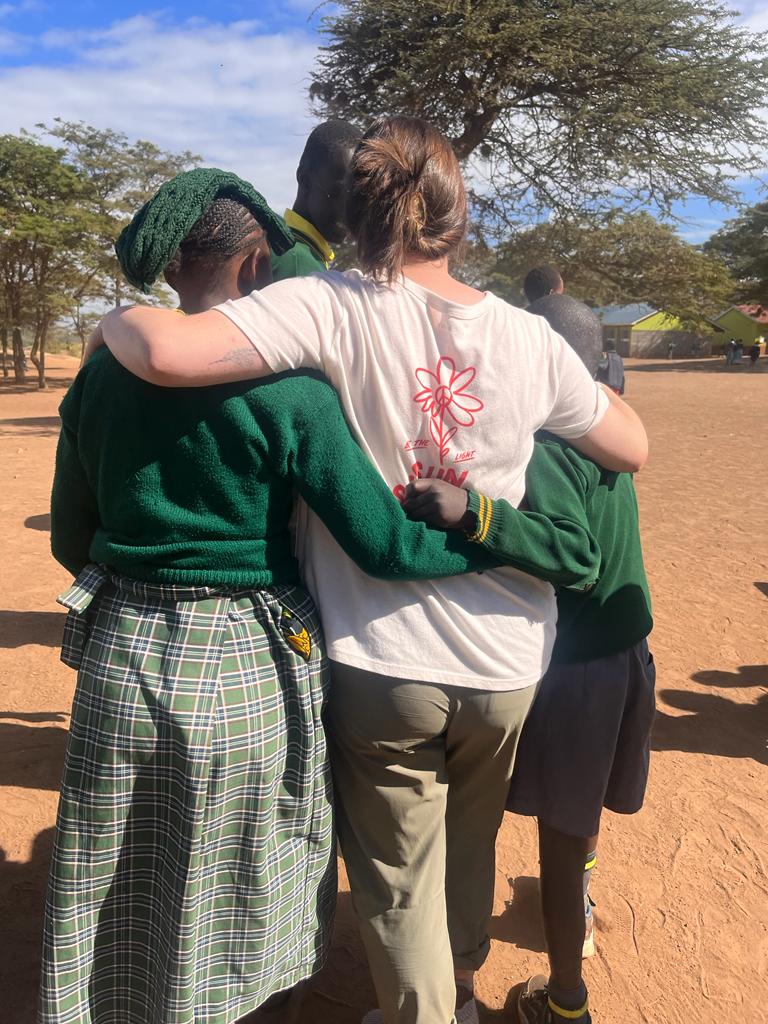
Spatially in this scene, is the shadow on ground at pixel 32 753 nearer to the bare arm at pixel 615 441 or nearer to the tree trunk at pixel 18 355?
the bare arm at pixel 615 441

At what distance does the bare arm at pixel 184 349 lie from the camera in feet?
3.92

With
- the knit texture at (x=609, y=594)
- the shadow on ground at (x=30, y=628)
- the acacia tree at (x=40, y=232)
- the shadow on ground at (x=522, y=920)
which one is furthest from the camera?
the acacia tree at (x=40, y=232)

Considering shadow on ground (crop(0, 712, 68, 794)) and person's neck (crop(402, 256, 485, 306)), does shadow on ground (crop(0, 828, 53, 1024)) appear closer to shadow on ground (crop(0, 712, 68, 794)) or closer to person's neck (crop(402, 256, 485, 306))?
shadow on ground (crop(0, 712, 68, 794))

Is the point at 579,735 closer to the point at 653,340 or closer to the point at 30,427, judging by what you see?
the point at 30,427

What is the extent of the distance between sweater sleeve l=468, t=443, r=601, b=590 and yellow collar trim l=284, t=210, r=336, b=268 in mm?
1282

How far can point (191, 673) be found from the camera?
1335 mm

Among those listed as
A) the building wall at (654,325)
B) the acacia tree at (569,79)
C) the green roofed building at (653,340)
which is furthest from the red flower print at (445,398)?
the building wall at (654,325)

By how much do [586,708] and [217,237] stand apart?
119 centimetres

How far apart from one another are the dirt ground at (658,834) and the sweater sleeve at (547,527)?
138cm

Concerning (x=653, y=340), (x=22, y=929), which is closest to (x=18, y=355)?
(x=22, y=929)

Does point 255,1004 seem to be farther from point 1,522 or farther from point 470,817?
point 1,522

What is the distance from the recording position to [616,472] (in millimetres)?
1670

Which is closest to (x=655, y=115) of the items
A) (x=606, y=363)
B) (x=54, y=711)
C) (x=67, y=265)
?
(x=606, y=363)

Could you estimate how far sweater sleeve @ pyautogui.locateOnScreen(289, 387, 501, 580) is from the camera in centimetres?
131
